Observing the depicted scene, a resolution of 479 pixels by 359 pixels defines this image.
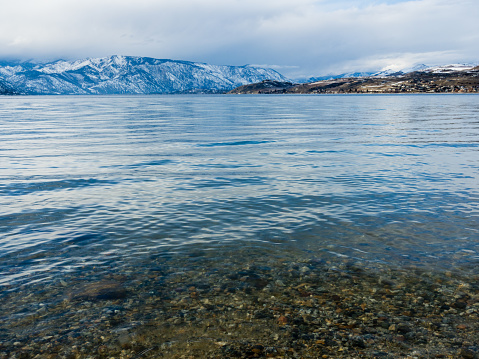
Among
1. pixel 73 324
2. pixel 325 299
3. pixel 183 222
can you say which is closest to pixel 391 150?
pixel 183 222

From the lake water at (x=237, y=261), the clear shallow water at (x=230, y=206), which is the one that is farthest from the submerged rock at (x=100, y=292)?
the clear shallow water at (x=230, y=206)

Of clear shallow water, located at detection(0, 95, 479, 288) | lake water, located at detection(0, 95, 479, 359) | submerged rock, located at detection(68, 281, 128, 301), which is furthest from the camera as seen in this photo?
clear shallow water, located at detection(0, 95, 479, 288)

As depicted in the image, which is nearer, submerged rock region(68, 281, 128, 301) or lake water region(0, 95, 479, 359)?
lake water region(0, 95, 479, 359)

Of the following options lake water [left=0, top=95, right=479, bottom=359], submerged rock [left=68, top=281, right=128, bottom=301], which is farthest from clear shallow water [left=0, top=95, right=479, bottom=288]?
submerged rock [left=68, top=281, right=128, bottom=301]

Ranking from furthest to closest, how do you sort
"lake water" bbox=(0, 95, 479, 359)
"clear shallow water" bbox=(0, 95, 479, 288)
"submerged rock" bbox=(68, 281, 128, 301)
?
1. "clear shallow water" bbox=(0, 95, 479, 288)
2. "submerged rock" bbox=(68, 281, 128, 301)
3. "lake water" bbox=(0, 95, 479, 359)

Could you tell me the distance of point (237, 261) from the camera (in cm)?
1388

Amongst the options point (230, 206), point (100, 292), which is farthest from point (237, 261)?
point (230, 206)

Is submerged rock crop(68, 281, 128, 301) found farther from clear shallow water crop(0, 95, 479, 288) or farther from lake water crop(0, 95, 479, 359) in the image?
clear shallow water crop(0, 95, 479, 288)

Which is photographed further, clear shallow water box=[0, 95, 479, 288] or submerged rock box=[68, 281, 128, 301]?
clear shallow water box=[0, 95, 479, 288]

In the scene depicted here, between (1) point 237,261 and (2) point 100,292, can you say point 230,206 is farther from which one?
(2) point 100,292

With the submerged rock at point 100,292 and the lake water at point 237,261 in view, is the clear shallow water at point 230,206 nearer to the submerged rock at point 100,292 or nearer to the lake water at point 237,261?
the lake water at point 237,261

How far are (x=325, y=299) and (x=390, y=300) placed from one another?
193cm

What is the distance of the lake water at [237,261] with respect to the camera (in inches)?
374

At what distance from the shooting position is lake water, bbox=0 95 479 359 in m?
9.50
